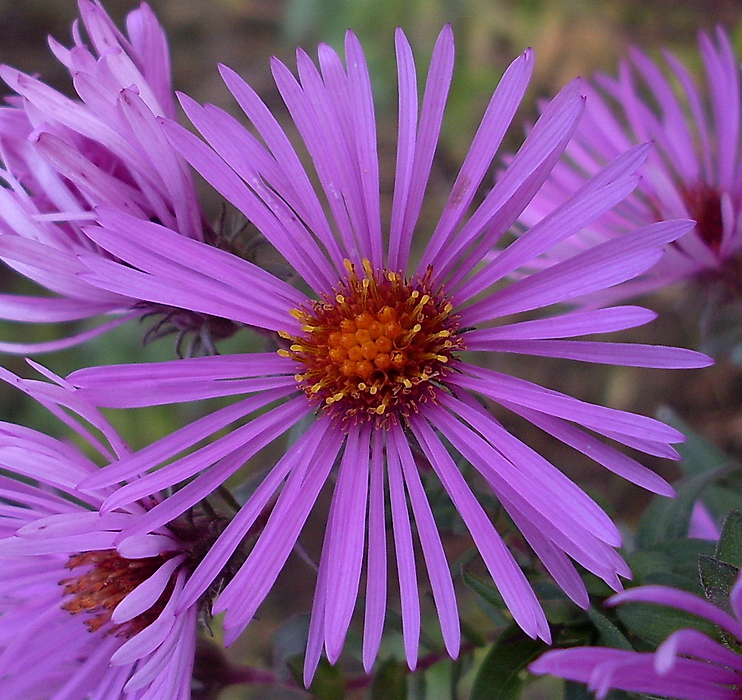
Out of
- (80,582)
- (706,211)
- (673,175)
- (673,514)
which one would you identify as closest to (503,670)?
(673,514)

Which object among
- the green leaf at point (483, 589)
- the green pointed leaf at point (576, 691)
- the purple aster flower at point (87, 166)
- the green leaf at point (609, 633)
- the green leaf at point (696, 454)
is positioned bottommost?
the green pointed leaf at point (576, 691)

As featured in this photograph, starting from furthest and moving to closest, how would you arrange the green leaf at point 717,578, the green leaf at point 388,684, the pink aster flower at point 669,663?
the green leaf at point 388,684
the green leaf at point 717,578
the pink aster flower at point 669,663

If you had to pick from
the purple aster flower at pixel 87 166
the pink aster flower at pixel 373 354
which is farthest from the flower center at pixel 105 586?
the purple aster flower at pixel 87 166


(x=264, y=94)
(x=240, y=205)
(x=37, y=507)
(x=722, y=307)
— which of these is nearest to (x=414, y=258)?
(x=264, y=94)

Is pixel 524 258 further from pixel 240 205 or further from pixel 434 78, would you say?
pixel 240 205

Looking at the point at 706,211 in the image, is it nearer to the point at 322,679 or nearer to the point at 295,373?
the point at 295,373

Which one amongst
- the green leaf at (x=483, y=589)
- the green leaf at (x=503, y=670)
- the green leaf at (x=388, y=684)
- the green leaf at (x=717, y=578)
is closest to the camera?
the green leaf at (x=717, y=578)

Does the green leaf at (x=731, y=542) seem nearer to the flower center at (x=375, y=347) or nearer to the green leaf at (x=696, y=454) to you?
the flower center at (x=375, y=347)

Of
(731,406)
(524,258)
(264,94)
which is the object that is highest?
(264,94)
